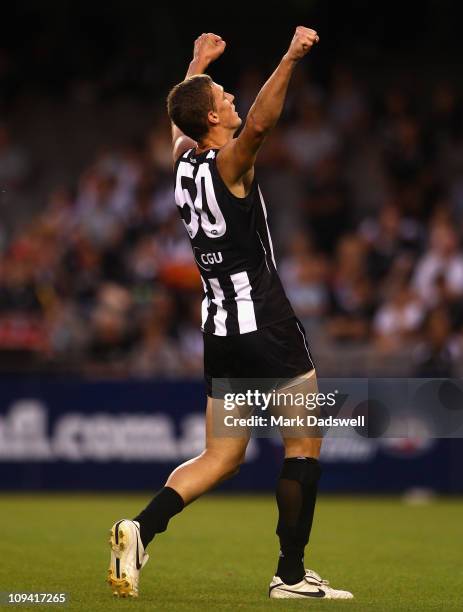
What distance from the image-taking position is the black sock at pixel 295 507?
20.6ft

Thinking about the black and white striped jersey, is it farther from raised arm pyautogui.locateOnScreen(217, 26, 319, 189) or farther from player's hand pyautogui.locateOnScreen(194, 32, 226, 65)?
player's hand pyautogui.locateOnScreen(194, 32, 226, 65)

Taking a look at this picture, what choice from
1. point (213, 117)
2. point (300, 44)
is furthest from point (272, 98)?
point (213, 117)

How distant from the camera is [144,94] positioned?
61.9 ft

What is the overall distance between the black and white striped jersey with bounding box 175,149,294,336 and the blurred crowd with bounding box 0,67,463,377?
22.3ft

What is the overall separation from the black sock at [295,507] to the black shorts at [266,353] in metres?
0.43

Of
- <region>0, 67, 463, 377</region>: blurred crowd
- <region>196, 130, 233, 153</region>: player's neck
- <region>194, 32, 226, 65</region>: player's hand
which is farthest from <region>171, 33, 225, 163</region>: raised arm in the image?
<region>0, 67, 463, 377</region>: blurred crowd

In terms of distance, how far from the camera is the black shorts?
249 inches

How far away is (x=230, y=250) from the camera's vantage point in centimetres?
639

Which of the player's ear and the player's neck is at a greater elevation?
the player's ear

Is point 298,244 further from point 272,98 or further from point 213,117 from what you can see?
point 272,98

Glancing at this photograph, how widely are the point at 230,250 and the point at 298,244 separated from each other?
8.83 metres

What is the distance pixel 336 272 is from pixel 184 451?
2974 mm

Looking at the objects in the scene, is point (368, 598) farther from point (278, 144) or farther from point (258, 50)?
point (258, 50)

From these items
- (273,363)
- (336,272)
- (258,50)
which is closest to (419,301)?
(336,272)
